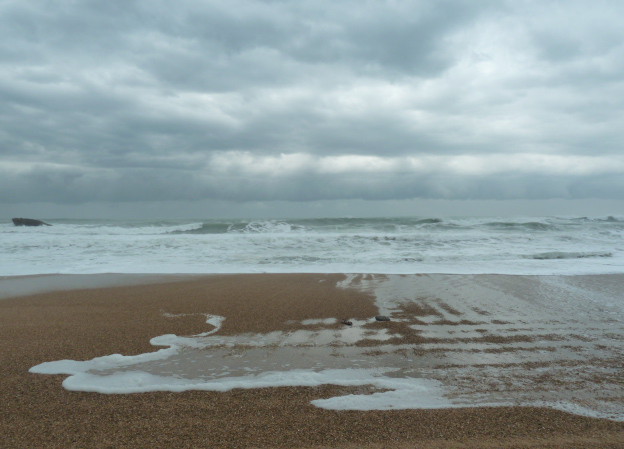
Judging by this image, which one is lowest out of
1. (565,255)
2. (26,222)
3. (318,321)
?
(318,321)

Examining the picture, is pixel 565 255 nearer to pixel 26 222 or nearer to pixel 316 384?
pixel 316 384

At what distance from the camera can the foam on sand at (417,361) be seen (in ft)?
10.3

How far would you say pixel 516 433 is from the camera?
257cm

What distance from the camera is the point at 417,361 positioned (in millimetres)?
3953

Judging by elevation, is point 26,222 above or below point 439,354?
above

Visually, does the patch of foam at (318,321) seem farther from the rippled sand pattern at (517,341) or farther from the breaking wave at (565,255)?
the breaking wave at (565,255)

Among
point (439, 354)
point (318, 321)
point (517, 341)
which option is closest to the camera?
point (439, 354)

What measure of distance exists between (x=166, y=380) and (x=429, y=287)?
609 centimetres

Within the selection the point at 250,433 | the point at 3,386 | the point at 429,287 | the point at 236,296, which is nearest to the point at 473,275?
the point at 429,287

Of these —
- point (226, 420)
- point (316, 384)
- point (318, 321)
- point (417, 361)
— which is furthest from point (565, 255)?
point (226, 420)

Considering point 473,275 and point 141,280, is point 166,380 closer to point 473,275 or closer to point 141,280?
point 141,280

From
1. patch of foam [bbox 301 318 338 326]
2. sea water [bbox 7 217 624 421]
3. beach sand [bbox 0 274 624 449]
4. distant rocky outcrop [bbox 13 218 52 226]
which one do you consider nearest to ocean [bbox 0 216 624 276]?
sea water [bbox 7 217 624 421]

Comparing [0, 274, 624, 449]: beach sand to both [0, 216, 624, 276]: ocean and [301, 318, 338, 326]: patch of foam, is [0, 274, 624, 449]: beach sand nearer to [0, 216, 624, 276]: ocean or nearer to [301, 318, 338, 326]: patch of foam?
[301, 318, 338, 326]: patch of foam

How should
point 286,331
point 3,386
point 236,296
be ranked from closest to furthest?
point 3,386 → point 286,331 → point 236,296
